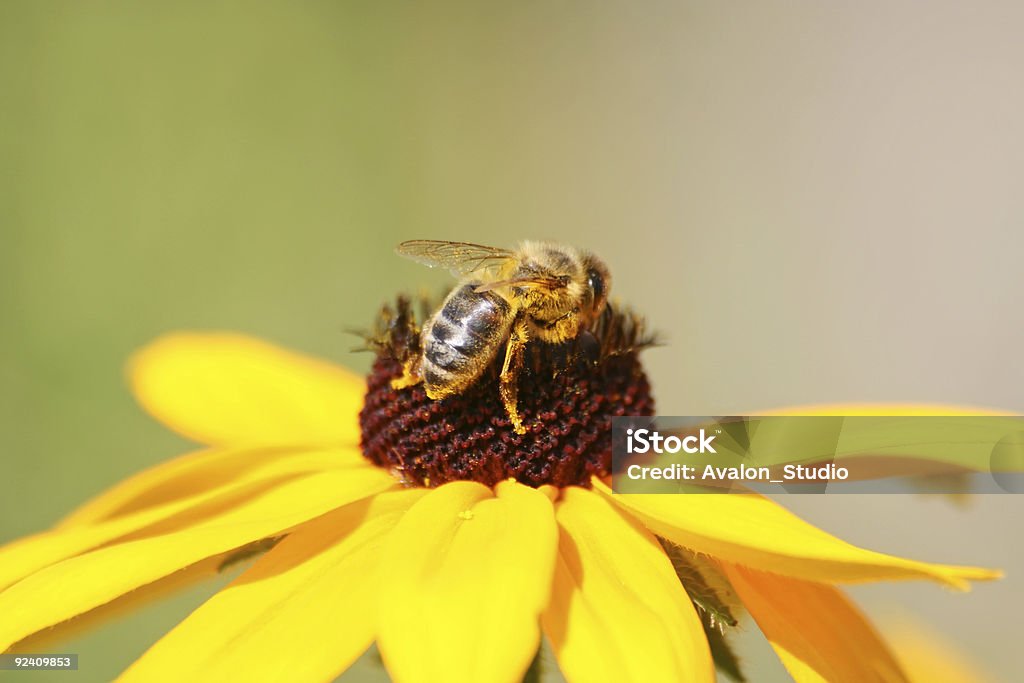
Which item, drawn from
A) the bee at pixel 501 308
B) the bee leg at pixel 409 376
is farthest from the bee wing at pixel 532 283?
the bee leg at pixel 409 376

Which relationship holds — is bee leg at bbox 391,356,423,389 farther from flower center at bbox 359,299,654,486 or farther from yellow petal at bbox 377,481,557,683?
yellow petal at bbox 377,481,557,683

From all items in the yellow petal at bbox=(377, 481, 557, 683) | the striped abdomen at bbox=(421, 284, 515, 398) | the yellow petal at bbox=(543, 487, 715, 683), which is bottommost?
the yellow petal at bbox=(543, 487, 715, 683)

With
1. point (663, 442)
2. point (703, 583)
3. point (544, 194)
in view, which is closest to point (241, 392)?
point (663, 442)

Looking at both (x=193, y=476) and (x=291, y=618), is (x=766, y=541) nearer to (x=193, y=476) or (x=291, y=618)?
(x=291, y=618)

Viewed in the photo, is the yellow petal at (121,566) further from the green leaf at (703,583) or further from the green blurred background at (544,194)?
the green blurred background at (544,194)
